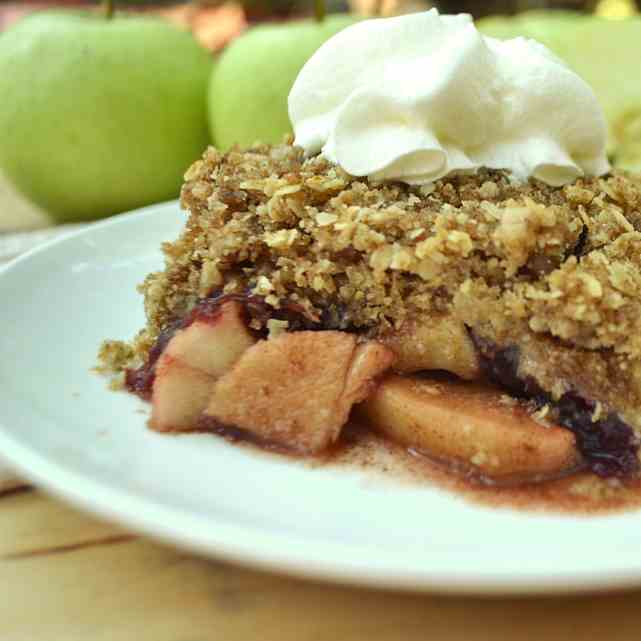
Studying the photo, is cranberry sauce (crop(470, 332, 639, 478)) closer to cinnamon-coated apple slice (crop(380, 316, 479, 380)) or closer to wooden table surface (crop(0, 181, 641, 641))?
cinnamon-coated apple slice (crop(380, 316, 479, 380))

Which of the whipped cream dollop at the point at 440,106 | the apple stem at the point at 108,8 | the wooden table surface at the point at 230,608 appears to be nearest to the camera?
the wooden table surface at the point at 230,608

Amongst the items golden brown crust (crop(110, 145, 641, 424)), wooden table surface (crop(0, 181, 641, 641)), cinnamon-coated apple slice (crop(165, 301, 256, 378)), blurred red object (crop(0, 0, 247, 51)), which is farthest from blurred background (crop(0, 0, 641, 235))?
blurred red object (crop(0, 0, 247, 51))

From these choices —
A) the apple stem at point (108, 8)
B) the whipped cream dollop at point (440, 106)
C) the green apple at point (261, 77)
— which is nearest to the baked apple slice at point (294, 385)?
the whipped cream dollop at point (440, 106)

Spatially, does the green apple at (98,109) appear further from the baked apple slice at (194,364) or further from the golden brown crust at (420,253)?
the baked apple slice at (194,364)

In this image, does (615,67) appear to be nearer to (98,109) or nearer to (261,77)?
(261,77)

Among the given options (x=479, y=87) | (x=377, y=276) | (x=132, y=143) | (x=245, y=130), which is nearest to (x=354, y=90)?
(x=479, y=87)

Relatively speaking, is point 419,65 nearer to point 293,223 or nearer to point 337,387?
point 293,223
